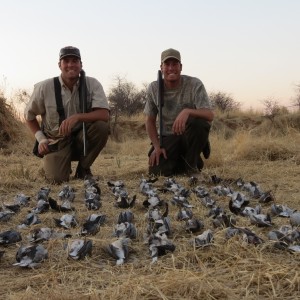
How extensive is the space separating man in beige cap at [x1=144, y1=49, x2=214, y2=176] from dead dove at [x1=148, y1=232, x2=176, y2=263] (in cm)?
284

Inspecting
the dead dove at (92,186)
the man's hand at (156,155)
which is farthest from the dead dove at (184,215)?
the man's hand at (156,155)

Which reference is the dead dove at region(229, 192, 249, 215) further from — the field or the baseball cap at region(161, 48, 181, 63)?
the baseball cap at region(161, 48, 181, 63)

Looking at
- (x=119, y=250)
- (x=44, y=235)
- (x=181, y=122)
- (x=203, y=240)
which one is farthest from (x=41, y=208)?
(x=181, y=122)

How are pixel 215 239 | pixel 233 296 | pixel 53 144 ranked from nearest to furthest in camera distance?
1. pixel 233 296
2. pixel 215 239
3. pixel 53 144

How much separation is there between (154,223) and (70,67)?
2.98m

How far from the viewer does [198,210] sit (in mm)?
3633

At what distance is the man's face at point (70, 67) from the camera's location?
5.47 m

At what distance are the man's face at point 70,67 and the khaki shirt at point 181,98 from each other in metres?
0.91

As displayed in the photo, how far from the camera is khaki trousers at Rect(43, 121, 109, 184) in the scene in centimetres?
560

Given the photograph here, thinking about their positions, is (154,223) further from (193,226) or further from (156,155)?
(156,155)

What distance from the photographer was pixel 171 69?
5516 millimetres

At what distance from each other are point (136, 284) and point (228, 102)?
21740mm

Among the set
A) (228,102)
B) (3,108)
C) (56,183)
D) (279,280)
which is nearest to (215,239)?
(279,280)

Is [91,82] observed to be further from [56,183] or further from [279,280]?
[279,280]
